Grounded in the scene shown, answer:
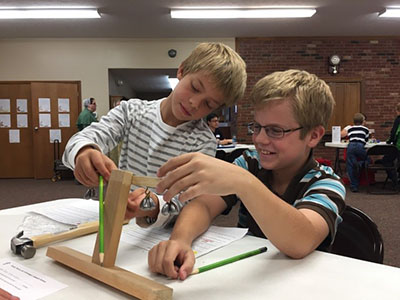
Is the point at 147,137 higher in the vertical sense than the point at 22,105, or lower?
lower

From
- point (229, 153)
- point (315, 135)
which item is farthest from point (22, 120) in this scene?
point (315, 135)

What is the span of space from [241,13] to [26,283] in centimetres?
579

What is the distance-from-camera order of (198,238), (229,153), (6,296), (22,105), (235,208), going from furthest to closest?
(22,105)
(229,153)
(235,208)
(198,238)
(6,296)

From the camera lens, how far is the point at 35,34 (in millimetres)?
7059

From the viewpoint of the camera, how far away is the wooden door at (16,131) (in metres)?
7.38

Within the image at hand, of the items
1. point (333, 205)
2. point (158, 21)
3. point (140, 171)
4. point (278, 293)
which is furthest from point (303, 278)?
point (158, 21)

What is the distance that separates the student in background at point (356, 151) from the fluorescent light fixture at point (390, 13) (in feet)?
5.91

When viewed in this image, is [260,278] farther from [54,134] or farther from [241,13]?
[54,134]

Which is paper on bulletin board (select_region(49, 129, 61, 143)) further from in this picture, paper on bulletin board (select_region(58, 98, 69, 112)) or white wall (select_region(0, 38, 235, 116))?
white wall (select_region(0, 38, 235, 116))

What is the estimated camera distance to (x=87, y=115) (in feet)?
21.9

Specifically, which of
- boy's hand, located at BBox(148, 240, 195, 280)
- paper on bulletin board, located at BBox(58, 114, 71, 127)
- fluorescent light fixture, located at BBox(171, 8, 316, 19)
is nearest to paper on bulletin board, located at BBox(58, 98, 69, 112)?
paper on bulletin board, located at BBox(58, 114, 71, 127)

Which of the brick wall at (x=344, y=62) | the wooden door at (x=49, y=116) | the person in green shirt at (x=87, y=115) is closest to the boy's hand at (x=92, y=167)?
the person in green shirt at (x=87, y=115)

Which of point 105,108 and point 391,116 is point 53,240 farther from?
point 391,116

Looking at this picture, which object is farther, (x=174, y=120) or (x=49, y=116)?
(x=49, y=116)
